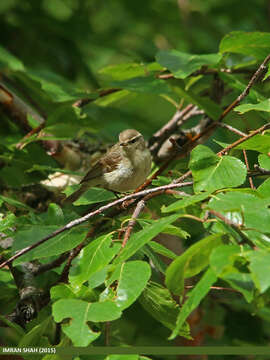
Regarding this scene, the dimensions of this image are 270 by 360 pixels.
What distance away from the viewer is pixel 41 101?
14.9 ft

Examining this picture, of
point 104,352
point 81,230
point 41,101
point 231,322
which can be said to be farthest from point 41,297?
point 41,101

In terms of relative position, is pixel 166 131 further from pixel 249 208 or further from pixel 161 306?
pixel 249 208

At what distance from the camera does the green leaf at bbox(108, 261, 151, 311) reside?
158cm

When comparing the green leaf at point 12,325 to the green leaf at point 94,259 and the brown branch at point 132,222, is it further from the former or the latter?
the brown branch at point 132,222

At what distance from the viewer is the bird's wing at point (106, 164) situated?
12.5 feet

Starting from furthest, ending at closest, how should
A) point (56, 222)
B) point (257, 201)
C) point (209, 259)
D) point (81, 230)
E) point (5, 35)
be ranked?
point (5, 35) → point (56, 222) → point (81, 230) → point (257, 201) → point (209, 259)

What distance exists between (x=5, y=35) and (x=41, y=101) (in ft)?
3.68

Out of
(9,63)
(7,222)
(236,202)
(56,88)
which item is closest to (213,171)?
(236,202)

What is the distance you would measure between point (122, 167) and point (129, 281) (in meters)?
2.29

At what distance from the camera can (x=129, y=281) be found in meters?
1.63

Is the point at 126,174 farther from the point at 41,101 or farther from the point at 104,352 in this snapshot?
the point at 104,352

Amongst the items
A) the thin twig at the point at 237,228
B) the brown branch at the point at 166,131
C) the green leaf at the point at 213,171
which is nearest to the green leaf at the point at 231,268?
the thin twig at the point at 237,228

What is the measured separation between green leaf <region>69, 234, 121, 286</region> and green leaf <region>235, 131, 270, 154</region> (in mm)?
649

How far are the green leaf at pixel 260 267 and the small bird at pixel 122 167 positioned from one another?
7.43 ft
